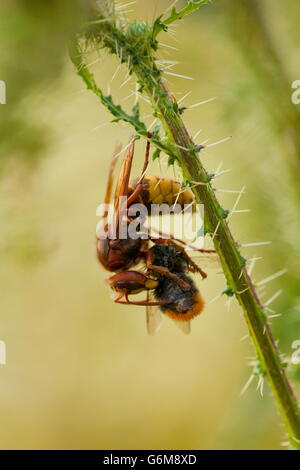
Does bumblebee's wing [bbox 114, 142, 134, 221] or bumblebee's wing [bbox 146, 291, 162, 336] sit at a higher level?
bumblebee's wing [bbox 114, 142, 134, 221]

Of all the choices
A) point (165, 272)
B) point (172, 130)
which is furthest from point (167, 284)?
point (172, 130)

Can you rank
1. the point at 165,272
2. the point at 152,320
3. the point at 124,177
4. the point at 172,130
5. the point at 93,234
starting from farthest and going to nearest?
1. the point at 93,234
2. the point at 152,320
3. the point at 165,272
4. the point at 124,177
5. the point at 172,130

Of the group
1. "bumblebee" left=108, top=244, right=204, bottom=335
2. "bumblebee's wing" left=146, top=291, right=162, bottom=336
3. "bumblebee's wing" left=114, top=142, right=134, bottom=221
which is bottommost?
"bumblebee's wing" left=146, top=291, right=162, bottom=336

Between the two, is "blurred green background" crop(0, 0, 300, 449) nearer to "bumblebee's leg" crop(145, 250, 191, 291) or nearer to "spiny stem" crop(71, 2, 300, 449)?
"spiny stem" crop(71, 2, 300, 449)

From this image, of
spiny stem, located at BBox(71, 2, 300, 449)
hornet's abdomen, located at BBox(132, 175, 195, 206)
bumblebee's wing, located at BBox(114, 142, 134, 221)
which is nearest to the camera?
spiny stem, located at BBox(71, 2, 300, 449)

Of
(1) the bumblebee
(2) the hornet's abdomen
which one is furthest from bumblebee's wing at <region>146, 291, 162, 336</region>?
(2) the hornet's abdomen

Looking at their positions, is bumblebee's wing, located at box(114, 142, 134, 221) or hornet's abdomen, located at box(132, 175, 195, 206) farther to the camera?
hornet's abdomen, located at box(132, 175, 195, 206)

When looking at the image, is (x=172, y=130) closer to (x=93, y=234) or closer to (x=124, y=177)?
(x=124, y=177)
